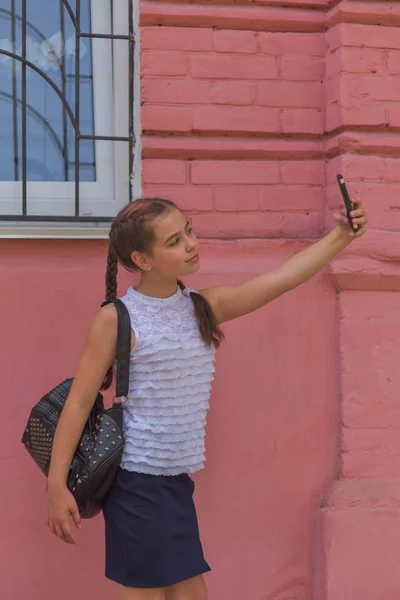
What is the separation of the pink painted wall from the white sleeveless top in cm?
76

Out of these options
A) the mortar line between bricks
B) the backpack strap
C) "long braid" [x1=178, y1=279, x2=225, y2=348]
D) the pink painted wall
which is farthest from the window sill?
the mortar line between bricks

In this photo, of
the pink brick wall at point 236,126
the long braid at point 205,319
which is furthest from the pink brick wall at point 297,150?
the long braid at point 205,319

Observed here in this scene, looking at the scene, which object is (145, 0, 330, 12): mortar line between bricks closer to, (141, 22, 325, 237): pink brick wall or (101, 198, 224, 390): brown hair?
(141, 22, 325, 237): pink brick wall

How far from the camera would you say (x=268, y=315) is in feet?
11.0

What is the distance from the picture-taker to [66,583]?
328 cm

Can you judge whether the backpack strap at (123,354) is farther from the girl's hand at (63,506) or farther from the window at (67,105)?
the window at (67,105)

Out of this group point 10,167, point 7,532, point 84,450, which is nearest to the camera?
point 84,450

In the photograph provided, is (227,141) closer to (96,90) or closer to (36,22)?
(96,90)

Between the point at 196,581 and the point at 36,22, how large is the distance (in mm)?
2279

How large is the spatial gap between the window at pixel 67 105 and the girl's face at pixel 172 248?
2.86 ft

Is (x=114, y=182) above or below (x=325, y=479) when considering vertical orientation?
above

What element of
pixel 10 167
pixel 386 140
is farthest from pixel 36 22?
pixel 386 140

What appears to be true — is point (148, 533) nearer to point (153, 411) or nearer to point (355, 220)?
point (153, 411)

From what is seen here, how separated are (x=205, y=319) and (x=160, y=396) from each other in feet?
0.93
